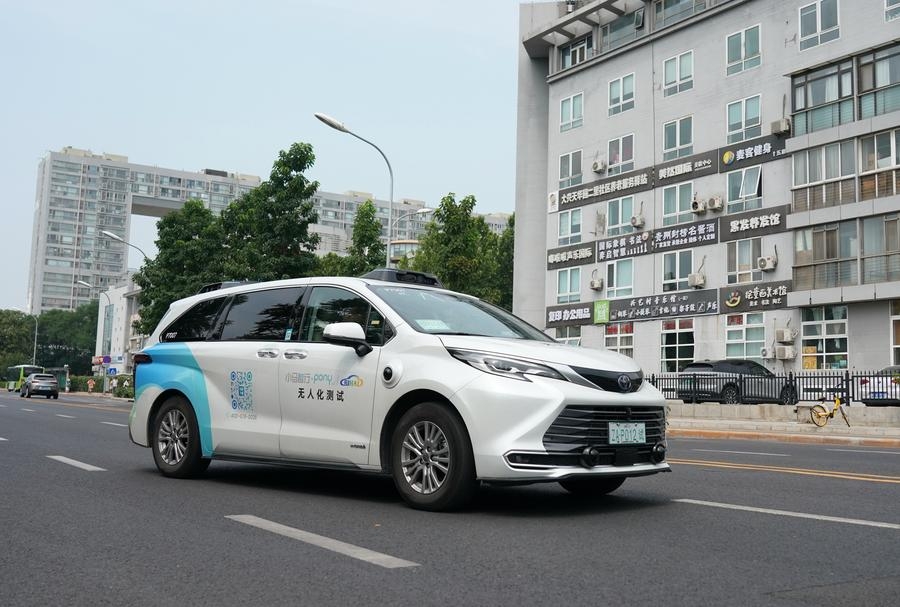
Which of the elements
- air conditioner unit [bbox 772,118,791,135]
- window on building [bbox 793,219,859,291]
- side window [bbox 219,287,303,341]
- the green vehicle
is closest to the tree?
air conditioner unit [bbox 772,118,791,135]

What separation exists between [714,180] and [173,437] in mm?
32453

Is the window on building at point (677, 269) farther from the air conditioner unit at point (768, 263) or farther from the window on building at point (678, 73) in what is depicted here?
the window on building at point (678, 73)

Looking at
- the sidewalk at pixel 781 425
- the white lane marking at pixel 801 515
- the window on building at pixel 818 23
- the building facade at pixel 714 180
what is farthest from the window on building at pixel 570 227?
the white lane marking at pixel 801 515

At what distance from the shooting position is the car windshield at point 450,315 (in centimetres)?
681

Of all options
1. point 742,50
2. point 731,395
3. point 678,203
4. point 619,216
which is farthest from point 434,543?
point 619,216

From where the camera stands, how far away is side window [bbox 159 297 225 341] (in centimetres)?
853

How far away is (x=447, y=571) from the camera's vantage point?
170 inches

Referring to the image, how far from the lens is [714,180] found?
123 feet

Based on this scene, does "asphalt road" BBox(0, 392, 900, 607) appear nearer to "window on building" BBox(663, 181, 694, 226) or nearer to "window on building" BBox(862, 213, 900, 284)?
"window on building" BBox(862, 213, 900, 284)

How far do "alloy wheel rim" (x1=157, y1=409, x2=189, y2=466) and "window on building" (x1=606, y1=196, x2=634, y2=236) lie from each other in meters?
34.3

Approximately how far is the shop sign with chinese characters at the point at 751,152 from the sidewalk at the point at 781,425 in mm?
12076

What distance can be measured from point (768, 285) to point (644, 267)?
6404 mm

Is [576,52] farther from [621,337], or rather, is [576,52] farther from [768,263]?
[768,263]

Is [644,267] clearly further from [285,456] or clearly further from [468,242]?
[285,456]
